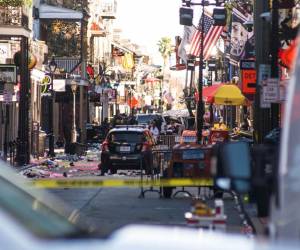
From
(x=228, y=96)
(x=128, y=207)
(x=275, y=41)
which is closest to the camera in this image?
(x=275, y=41)

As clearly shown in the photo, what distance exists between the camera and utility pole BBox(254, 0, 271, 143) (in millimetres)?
17408

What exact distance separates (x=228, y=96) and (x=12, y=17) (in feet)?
26.4

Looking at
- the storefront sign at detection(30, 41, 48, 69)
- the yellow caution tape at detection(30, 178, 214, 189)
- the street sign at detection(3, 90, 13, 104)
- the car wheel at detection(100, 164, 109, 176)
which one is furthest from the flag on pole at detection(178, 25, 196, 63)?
the yellow caution tape at detection(30, 178, 214, 189)

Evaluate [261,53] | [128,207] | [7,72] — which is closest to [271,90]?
[261,53]

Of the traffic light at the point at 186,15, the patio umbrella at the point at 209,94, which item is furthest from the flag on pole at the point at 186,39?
the traffic light at the point at 186,15

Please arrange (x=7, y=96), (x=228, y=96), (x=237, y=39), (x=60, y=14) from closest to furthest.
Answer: (x=7, y=96), (x=228, y=96), (x=237, y=39), (x=60, y=14)

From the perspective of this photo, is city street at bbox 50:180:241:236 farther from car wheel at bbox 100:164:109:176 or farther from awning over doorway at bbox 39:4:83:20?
awning over doorway at bbox 39:4:83:20

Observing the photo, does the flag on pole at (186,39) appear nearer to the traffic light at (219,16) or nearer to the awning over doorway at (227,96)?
the awning over doorway at (227,96)

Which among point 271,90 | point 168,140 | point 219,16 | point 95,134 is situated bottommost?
point 95,134

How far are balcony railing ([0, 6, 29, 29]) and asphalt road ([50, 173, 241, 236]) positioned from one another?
9.58 meters

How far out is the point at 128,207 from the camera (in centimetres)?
1595

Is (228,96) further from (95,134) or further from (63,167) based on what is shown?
(95,134)

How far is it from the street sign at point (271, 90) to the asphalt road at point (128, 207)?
2.28m

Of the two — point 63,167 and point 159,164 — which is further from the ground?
point 159,164
